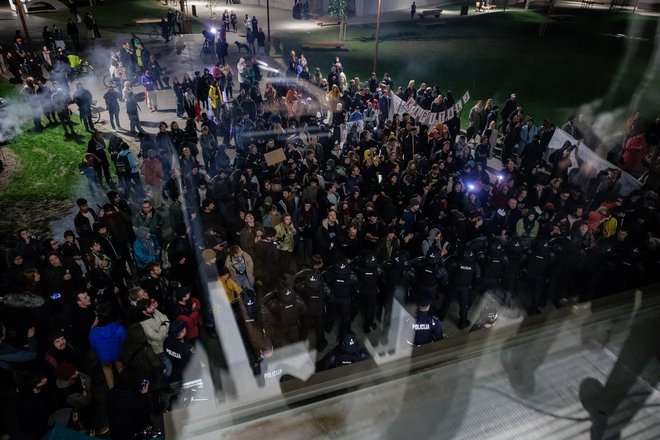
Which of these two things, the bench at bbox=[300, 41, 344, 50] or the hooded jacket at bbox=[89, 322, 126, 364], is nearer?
the hooded jacket at bbox=[89, 322, 126, 364]

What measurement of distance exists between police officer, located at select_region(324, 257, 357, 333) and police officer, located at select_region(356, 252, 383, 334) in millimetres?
213

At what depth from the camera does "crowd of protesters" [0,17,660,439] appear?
604 centimetres

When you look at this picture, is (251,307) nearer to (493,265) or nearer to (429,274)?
(429,274)

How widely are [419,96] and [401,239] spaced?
29.9ft

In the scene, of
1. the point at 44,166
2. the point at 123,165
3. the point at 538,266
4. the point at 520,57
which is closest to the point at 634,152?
the point at 538,266

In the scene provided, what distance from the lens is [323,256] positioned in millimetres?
8586

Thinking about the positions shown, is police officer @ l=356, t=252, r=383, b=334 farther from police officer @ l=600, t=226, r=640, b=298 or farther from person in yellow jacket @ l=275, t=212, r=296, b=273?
police officer @ l=600, t=226, r=640, b=298

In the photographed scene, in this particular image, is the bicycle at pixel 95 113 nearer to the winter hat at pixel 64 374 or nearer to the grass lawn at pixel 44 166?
the grass lawn at pixel 44 166

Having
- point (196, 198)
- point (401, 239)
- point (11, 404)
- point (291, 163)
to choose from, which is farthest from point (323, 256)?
point (11, 404)

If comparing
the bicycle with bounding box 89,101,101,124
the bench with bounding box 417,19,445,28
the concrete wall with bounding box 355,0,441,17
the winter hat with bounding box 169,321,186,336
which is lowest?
the bicycle with bounding box 89,101,101,124

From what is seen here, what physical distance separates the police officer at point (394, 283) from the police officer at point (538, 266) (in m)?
2.21

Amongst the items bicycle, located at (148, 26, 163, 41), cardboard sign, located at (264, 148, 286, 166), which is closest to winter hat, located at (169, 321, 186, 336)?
cardboard sign, located at (264, 148, 286, 166)

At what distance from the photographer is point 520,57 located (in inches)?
1164

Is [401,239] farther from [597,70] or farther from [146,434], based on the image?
[597,70]
